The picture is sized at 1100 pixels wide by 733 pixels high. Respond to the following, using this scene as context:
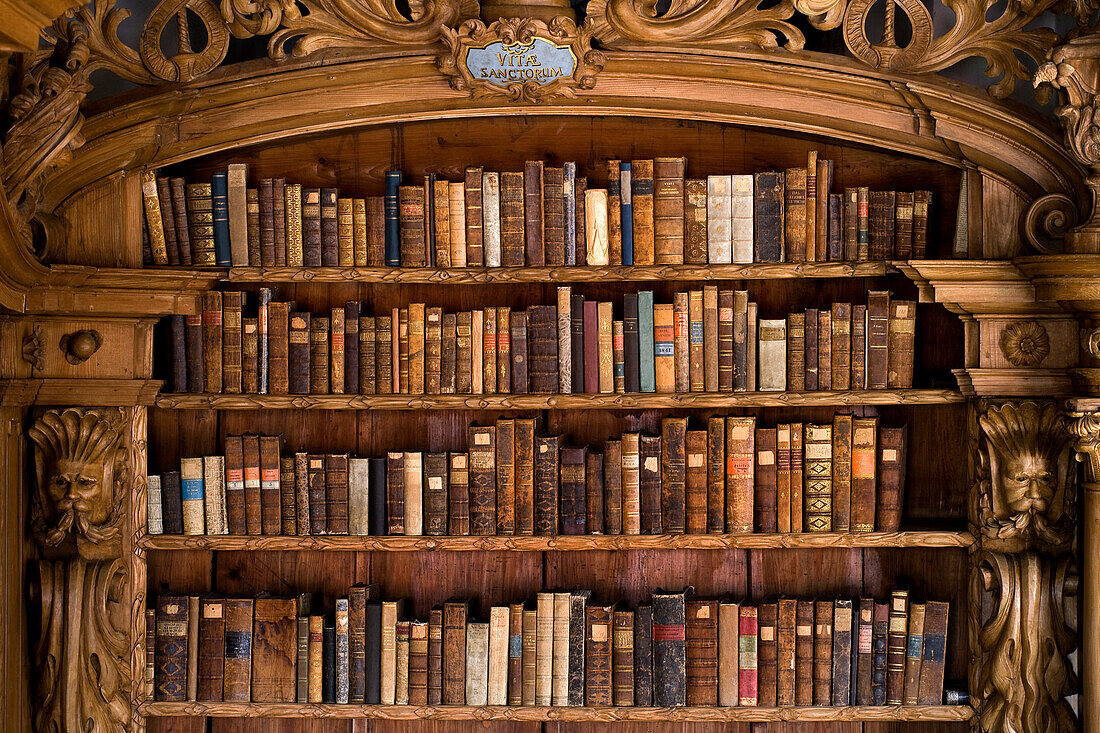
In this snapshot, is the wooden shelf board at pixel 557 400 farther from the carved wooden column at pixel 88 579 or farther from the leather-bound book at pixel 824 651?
the leather-bound book at pixel 824 651

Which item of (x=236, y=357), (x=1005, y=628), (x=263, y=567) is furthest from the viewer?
(x=263, y=567)

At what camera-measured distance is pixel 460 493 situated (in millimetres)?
2730

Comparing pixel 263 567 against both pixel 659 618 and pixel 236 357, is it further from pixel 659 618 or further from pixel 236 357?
pixel 659 618

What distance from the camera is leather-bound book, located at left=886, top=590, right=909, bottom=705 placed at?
267 centimetres

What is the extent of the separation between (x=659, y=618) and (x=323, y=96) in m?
1.62

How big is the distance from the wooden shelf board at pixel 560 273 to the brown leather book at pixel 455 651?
876 millimetres

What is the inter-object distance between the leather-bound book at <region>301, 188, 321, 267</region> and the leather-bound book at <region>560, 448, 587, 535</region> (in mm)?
837

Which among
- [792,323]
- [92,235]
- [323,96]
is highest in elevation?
[323,96]

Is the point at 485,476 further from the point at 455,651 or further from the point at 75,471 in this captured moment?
the point at 75,471

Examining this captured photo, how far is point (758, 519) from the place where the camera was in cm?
271

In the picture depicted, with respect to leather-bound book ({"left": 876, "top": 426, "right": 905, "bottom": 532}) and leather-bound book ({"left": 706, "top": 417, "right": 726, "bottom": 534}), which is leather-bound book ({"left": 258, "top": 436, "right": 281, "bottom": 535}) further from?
leather-bound book ({"left": 876, "top": 426, "right": 905, "bottom": 532})

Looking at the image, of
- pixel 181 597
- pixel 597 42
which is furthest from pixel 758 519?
pixel 181 597

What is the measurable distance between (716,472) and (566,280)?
634 millimetres

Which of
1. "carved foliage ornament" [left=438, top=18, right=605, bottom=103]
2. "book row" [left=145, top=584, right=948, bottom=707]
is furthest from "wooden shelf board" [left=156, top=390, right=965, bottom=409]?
"carved foliage ornament" [left=438, top=18, right=605, bottom=103]
